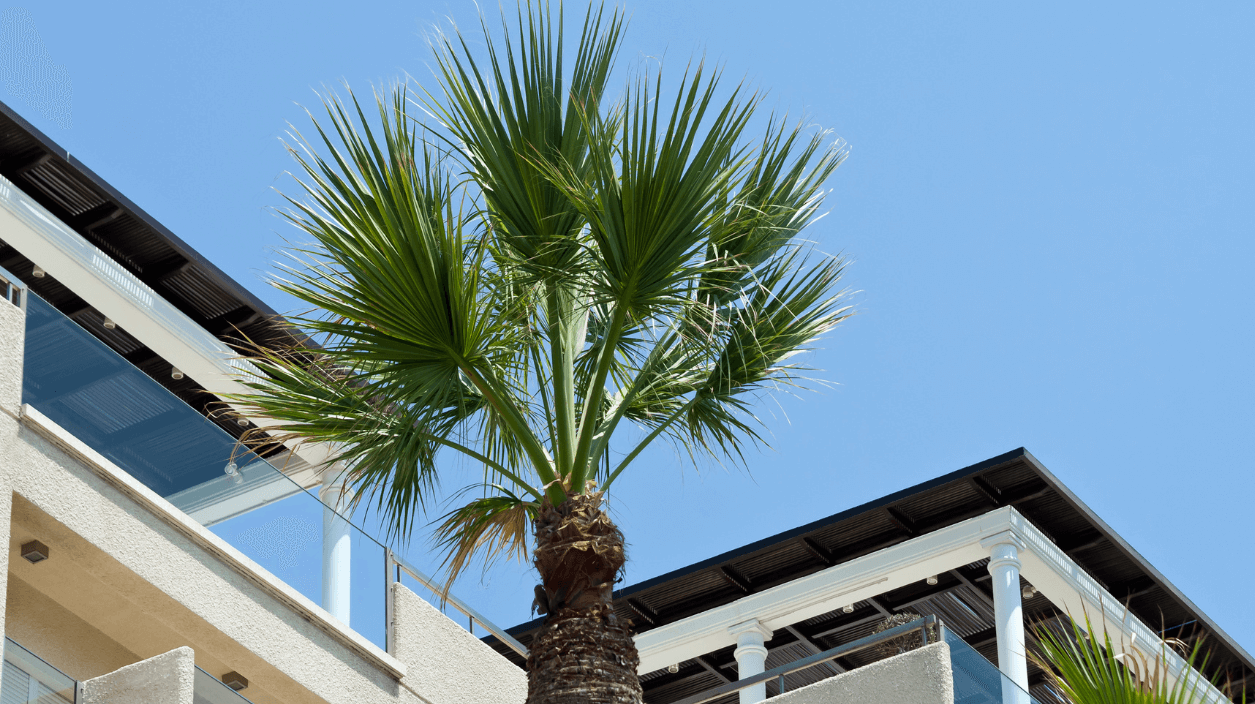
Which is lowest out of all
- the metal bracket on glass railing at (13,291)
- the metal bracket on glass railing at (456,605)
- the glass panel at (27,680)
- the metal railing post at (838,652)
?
the glass panel at (27,680)

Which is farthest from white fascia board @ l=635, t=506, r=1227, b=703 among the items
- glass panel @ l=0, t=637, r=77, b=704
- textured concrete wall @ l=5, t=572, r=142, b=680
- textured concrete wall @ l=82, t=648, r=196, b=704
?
glass panel @ l=0, t=637, r=77, b=704

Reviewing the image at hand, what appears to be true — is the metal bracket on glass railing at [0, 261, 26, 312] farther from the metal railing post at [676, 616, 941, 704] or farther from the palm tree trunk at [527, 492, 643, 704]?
the metal railing post at [676, 616, 941, 704]

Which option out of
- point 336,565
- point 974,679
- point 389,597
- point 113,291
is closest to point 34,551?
point 336,565

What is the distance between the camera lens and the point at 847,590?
22.5 m

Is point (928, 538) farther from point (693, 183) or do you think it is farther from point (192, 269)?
point (693, 183)

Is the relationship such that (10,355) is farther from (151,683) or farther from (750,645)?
(750,645)

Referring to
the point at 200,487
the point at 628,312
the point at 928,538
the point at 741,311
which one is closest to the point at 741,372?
the point at 741,311

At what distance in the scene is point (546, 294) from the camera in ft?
32.3

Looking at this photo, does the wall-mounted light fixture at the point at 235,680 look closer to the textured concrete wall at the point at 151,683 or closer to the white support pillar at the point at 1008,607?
the textured concrete wall at the point at 151,683

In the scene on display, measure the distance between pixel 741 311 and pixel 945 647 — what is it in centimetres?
264

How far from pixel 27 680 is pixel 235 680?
8.40 feet

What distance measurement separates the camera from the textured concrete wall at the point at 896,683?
1098cm

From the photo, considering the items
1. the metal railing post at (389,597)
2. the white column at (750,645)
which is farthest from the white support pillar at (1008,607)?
the metal railing post at (389,597)

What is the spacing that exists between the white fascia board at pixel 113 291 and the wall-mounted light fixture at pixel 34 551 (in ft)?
18.1
